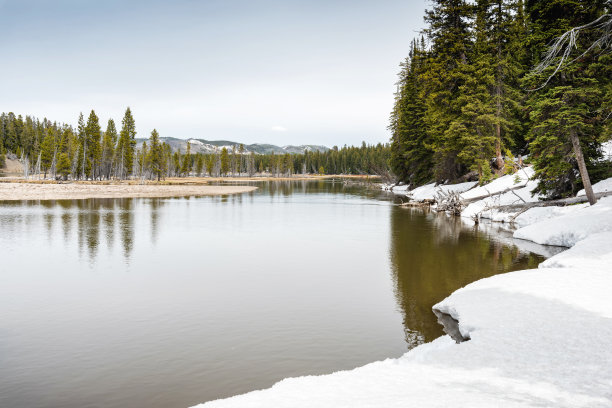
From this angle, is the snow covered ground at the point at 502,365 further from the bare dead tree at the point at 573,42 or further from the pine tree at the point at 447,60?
the pine tree at the point at 447,60

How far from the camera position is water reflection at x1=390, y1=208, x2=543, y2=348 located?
35.3 ft

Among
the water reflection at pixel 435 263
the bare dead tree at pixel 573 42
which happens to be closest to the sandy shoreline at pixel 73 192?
the water reflection at pixel 435 263

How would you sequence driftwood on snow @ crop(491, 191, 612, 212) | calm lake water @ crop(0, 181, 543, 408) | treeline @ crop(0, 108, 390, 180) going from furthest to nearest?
treeline @ crop(0, 108, 390, 180) → driftwood on snow @ crop(491, 191, 612, 212) → calm lake water @ crop(0, 181, 543, 408)

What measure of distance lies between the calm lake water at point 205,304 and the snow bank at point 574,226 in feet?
5.83

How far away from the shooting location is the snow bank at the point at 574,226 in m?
17.3

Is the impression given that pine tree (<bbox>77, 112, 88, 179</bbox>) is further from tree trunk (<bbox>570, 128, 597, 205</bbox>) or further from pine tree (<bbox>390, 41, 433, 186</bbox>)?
tree trunk (<bbox>570, 128, 597, 205</bbox>)

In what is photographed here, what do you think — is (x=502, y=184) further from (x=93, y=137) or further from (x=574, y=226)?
(x=93, y=137)

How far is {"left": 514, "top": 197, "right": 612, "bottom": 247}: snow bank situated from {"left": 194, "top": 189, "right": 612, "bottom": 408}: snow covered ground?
8.48m

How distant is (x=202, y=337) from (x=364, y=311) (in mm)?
4448

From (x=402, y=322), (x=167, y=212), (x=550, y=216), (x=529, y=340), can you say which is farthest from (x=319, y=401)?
(x=167, y=212)

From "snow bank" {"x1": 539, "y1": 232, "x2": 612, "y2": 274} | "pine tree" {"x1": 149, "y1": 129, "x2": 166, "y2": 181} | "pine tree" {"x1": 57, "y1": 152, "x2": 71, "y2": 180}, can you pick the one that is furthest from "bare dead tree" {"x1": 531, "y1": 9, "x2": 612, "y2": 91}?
"pine tree" {"x1": 57, "y1": 152, "x2": 71, "y2": 180}

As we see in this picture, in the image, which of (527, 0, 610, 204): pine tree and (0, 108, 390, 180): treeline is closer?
(527, 0, 610, 204): pine tree

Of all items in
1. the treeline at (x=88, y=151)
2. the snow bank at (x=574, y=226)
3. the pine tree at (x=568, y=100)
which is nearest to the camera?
the snow bank at (x=574, y=226)

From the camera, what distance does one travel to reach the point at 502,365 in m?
5.99
